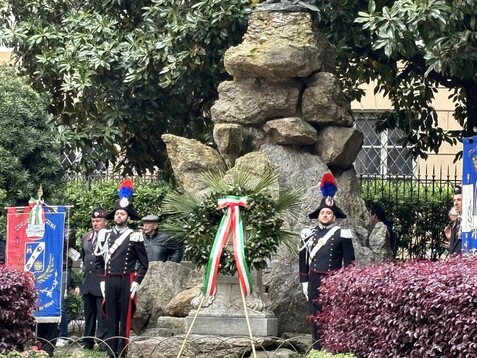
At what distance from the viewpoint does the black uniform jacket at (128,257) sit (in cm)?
1420

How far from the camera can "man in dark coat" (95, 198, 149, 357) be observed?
14.2 meters

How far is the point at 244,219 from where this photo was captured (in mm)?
13609

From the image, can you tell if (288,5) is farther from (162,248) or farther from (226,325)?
(226,325)

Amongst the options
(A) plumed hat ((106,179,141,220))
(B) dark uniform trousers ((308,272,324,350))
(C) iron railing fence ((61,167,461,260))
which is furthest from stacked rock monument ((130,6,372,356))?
(C) iron railing fence ((61,167,461,260))

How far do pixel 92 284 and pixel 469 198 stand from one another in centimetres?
489

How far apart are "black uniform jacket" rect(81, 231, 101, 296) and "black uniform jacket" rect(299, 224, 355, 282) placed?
284 centimetres

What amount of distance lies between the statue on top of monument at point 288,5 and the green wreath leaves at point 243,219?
2.27 m

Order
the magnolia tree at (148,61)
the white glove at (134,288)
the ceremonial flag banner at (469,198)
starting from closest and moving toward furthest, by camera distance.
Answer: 1. the ceremonial flag banner at (469,198)
2. the white glove at (134,288)
3. the magnolia tree at (148,61)

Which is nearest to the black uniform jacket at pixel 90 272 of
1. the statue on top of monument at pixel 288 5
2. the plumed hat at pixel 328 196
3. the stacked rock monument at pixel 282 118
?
the stacked rock monument at pixel 282 118

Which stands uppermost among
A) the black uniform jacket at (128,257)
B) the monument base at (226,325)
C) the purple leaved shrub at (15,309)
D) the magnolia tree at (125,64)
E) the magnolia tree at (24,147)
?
the magnolia tree at (125,64)

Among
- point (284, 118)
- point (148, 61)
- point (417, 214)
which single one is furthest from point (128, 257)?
point (417, 214)

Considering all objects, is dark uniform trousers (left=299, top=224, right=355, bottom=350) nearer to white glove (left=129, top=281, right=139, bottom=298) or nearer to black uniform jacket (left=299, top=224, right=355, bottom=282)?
black uniform jacket (left=299, top=224, right=355, bottom=282)

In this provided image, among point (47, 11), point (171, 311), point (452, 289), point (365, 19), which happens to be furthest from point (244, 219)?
point (47, 11)

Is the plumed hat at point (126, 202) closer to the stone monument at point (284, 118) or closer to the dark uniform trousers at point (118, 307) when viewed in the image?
the dark uniform trousers at point (118, 307)
